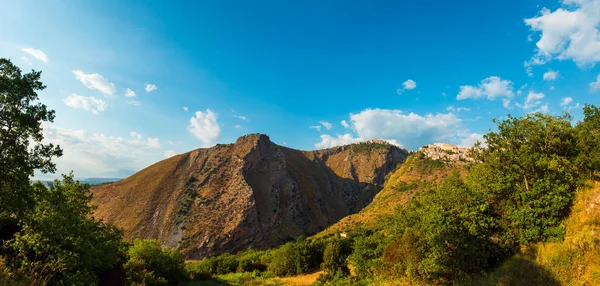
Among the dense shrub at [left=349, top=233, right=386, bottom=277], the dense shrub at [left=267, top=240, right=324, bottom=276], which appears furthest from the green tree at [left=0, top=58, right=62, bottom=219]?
the dense shrub at [left=267, top=240, right=324, bottom=276]

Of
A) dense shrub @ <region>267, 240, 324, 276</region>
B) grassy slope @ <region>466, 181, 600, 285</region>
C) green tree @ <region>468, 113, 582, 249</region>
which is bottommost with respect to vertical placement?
dense shrub @ <region>267, 240, 324, 276</region>

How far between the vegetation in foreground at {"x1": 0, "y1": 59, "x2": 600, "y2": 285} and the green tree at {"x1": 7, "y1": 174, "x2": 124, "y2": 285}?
8 centimetres

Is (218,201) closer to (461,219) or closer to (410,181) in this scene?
(410,181)

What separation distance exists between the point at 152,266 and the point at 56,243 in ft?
75.2

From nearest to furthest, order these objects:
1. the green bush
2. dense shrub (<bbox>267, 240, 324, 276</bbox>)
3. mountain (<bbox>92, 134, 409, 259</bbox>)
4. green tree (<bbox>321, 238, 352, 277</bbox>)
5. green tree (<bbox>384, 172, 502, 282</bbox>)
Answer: green tree (<bbox>384, 172, 502, 282</bbox>) → the green bush → green tree (<bbox>321, 238, 352, 277</bbox>) → dense shrub (<bbox>267, 240, 324, 276</bbox>) → mountain (<bbox>92, 134, 409, 259</bbox>)

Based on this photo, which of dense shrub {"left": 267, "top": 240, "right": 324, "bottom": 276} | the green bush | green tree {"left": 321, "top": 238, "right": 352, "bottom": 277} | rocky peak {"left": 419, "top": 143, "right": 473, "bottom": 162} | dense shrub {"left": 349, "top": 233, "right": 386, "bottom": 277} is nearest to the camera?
the green bush

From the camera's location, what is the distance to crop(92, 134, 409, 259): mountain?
10600 cm

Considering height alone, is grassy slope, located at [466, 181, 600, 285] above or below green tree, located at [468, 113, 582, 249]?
below

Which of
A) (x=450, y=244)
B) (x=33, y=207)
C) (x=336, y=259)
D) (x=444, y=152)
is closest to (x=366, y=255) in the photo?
(x=450, y=244)

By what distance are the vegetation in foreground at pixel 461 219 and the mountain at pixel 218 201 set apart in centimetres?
8307

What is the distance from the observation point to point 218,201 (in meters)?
121

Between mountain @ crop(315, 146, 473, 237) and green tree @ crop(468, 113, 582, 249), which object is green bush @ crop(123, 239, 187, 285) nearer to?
green tree @ crop(468, 113, 582, 249)

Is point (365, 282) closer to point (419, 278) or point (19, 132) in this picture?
point (419, 278)

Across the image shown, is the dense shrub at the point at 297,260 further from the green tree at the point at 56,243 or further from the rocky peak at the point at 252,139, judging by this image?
the rocky peak at the point at 252,139
